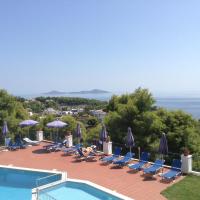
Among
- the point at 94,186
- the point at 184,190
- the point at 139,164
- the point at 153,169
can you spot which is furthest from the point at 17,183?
the point at 184,190

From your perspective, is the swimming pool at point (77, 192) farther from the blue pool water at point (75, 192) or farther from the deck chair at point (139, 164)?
the deck chair at point (139, 164)

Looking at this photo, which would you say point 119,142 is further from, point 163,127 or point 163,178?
point 163,178

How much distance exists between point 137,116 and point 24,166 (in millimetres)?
10034

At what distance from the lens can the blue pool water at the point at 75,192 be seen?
11.7 m

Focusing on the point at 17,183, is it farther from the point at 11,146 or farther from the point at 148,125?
the point at 148,125

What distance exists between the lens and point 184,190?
11984 millimetres

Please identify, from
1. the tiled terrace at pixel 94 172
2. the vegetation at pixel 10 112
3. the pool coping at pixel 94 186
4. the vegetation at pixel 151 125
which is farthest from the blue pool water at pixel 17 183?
the vegetation at pixel 151 125

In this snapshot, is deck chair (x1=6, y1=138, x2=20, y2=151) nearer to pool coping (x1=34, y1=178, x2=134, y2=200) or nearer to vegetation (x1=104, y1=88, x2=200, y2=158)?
vegetation (x1=104, y1=88, x2=200, y2=158)

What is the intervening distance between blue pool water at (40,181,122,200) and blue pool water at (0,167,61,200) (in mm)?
673

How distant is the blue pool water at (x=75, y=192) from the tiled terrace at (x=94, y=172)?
679 mm

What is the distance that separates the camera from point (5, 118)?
2530cm

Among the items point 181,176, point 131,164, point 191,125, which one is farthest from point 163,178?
point 191,125

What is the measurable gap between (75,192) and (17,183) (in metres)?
3.49

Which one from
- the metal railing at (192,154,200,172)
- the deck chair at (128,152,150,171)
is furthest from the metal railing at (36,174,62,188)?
the metal railing at (192,154,200,172)
